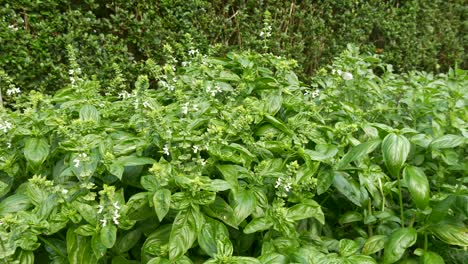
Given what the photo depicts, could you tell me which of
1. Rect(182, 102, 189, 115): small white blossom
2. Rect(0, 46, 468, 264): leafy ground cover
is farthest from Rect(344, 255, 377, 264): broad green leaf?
Rect(182, 102, 189, 115): small white blossom

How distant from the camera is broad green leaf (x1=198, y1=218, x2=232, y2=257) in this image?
187cm

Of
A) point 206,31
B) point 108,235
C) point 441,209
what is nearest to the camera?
point 108,235

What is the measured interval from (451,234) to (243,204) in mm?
967

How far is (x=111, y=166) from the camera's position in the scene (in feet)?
6.25

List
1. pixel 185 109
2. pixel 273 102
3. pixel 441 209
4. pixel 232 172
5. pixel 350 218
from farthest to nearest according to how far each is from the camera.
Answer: pixel 273 102, pixel 350 218, pixel 185 109, pixel 441 209, pixel 232 172

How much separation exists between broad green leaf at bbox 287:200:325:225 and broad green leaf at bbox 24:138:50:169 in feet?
3.59

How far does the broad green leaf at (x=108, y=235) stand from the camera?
1771 millimetres

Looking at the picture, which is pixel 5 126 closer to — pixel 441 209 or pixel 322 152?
pixel 322 152

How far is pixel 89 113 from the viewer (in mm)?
2326

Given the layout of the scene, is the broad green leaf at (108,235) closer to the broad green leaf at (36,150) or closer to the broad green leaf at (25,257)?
the broad green leaf at (25,257)

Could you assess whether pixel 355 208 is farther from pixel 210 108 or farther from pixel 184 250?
pixel 184 250

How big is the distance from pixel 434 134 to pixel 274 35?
244cm

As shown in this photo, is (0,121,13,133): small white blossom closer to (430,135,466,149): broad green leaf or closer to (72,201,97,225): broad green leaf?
(72,201,97,225): broad green leaf

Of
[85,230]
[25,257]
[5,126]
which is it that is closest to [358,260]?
[85,230]
